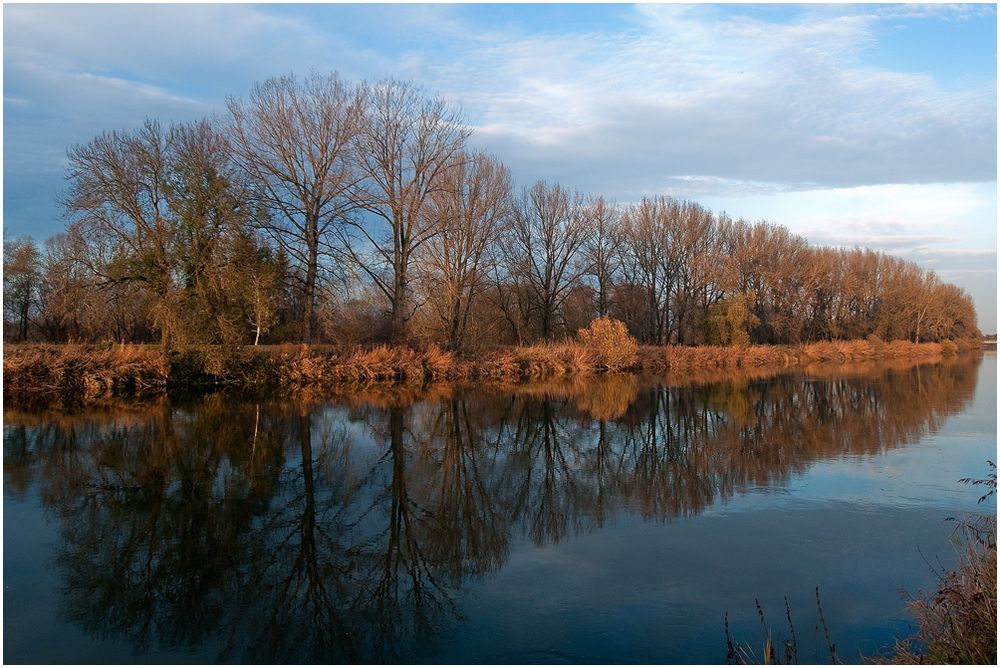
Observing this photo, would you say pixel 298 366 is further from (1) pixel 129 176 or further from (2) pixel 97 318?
(1) pixel 129 176

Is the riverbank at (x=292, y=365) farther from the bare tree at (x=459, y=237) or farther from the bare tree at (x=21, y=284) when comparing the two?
the bare tree at (x=21, y=284)

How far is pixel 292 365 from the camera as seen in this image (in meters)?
23.8

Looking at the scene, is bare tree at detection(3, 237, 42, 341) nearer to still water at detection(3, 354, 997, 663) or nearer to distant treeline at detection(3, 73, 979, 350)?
distant treeline at detection(3, 73, 979, 350)

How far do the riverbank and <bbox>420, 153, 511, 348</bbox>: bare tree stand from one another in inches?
88.6

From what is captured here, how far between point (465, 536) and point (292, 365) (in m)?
17.6

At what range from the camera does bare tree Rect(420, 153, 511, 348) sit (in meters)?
28.7

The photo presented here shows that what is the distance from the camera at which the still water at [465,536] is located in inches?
204

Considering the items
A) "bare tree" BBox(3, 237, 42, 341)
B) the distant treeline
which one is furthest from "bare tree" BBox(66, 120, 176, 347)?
"bare tree" BBox(3, 237, 42, 341)

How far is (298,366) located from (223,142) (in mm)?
8075

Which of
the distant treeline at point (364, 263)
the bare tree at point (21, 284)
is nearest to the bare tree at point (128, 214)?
the distant treeline at point (364, 263)

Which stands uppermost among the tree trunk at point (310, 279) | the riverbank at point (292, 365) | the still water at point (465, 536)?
the tree trunk at point (310, 279)

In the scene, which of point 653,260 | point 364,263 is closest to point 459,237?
point 364,263

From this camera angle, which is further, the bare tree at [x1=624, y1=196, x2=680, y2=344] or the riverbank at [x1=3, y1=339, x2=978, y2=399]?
the bare tree at [x1=624, y1=196, x2=680, y2=344]

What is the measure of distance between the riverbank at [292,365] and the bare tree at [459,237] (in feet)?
7.39
